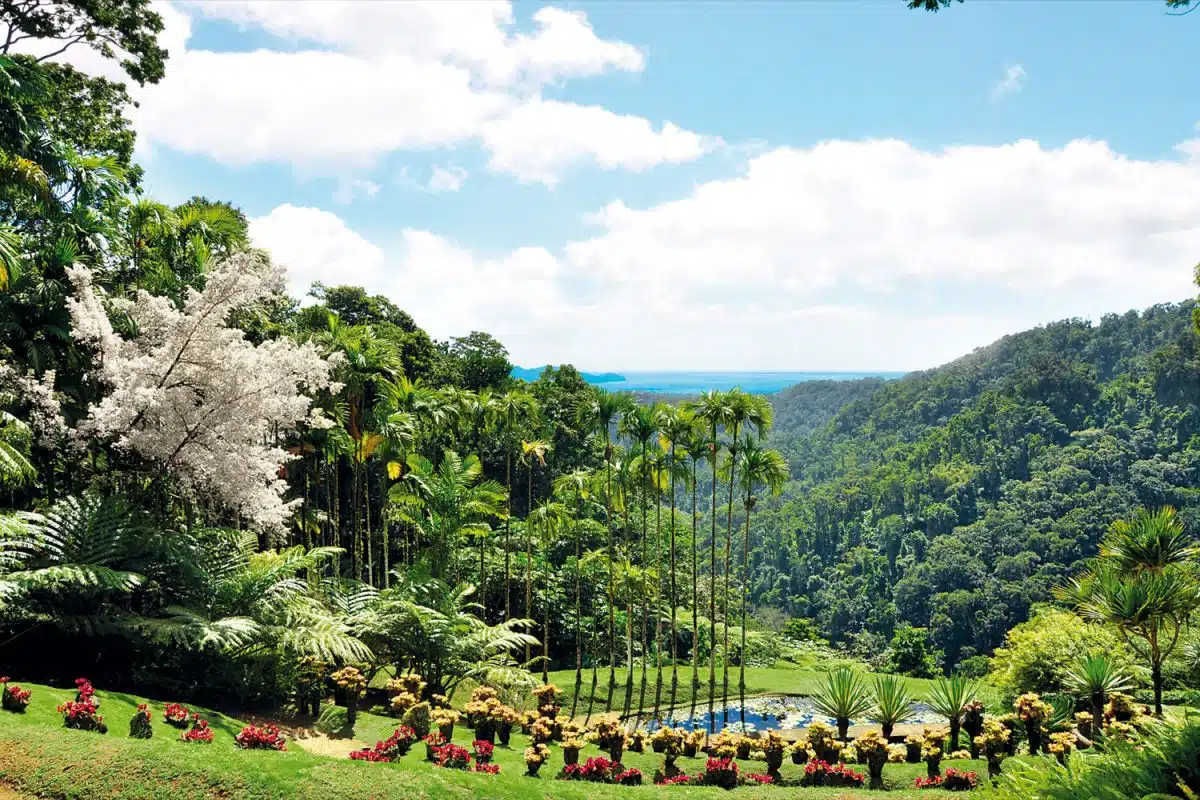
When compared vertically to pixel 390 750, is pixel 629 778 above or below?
below

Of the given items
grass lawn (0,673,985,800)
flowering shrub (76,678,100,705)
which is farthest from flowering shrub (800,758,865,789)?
flowering shrub (76,678,100,705)

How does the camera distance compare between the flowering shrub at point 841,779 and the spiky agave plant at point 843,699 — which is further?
the spiky agave plant at point 843,699

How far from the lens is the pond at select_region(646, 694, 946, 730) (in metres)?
20.7

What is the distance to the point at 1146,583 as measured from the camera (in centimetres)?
1282

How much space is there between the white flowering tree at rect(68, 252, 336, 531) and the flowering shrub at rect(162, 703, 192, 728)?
178 inches

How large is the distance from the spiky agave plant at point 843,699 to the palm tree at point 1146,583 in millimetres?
4443

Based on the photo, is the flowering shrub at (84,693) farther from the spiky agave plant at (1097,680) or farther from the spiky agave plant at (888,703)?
the spiky agave plant at (1097,680)

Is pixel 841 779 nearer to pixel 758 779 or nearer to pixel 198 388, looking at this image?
pixel 758 779

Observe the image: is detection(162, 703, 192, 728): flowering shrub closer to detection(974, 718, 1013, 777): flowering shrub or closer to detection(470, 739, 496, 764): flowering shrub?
detection(470, 739, 496, 764): flowering shrub

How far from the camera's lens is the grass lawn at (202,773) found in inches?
305

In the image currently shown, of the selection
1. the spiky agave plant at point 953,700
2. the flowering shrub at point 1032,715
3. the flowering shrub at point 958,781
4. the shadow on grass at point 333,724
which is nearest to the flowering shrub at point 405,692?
the shadow on grass at point 333,724

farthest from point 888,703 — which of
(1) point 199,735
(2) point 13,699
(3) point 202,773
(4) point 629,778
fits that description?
(2) point 13,699

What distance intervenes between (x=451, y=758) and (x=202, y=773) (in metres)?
3.22

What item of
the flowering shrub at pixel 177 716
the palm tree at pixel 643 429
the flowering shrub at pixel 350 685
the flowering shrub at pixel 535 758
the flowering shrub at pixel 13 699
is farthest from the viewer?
the palm tree at pixel 643 429
